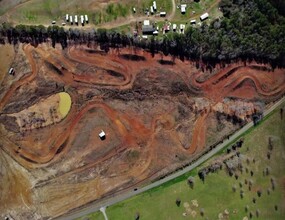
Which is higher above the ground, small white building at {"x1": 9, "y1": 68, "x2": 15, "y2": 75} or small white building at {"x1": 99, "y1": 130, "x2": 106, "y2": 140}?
small white building at {"x1": 9, "y1": 68, "x2": 15, "y2": 75}

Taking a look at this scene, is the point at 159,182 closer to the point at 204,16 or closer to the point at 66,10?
the point at 204,16

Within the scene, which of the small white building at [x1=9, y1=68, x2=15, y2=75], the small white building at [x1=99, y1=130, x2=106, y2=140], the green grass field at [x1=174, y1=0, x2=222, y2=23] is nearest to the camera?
the small white building at [x1=9, y1=68, x2=15, y2=75]

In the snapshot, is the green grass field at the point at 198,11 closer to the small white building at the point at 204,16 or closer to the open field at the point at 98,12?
the open field at the point at 98,12

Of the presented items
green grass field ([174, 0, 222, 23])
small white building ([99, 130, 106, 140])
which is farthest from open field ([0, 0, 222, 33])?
small white building ([99, 130, 106, 140])

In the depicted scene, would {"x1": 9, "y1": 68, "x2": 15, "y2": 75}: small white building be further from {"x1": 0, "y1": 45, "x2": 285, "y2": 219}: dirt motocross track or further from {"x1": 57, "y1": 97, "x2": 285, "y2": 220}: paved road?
{"x1": 57, "y1": 97, "x2": 285, "y2": 220}: paved road

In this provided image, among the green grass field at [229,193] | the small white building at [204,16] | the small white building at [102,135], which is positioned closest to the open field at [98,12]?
the small white building at [204,16]

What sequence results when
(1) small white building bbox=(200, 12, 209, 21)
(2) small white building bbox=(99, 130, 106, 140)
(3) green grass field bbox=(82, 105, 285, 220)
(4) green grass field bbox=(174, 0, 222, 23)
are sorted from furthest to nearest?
(4) green grass field bbox=(174, 0, 222, 23) < (1) small white building bbox=(200, 12, 209, 21) < (3) green grass field bbox=(82, 105, 285, 220) < (2) small white building bbox=(99, 130, 106, 140)
